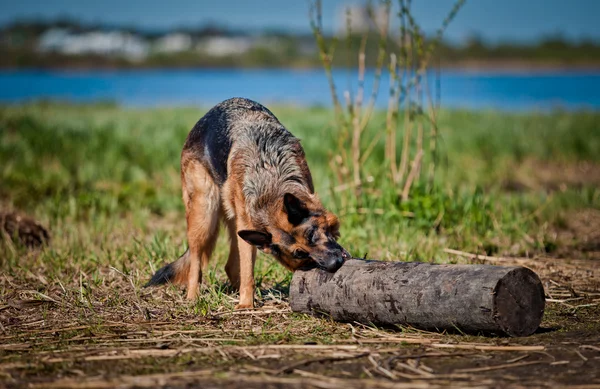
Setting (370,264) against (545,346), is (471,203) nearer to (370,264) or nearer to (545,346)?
(370,264)

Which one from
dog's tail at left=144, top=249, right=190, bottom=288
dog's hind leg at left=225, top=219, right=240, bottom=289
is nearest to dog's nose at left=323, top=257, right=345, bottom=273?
dog's hind leg at left=225, top=219, right=240, bottom=289

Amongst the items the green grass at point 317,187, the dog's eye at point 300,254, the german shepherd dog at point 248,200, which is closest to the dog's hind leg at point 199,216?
the german shepherd dog at point 248,200

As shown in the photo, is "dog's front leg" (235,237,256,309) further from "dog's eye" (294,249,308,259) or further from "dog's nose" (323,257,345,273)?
"dog's nose" (323,257,345,273)

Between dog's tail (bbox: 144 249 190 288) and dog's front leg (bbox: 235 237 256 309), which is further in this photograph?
dog's tail (bbox: 144 249 190 288)

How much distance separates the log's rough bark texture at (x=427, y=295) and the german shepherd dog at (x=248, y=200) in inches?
7.6

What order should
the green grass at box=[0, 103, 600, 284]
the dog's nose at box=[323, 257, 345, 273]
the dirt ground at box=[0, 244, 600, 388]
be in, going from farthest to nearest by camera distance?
1. the green grass at box=[0, 103, 600, 284]
2. the dog's nose at box=[323, 257, 345, 273]
3. the dirt ground at box=[0, 244, 600, 388]

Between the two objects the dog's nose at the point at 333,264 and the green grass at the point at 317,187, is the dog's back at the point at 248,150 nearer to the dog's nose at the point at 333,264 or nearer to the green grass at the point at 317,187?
the dog's nose at the point at 333,264

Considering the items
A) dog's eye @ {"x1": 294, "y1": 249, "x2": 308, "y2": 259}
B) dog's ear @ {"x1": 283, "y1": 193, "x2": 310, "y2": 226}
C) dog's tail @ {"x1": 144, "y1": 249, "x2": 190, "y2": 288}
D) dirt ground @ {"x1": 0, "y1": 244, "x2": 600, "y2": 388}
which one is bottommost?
dirt ground @ {"x1": 0, "y1": 244, "x2": 600, "y2": 388}

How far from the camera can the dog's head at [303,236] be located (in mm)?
5051

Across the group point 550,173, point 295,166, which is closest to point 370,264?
point 295,166

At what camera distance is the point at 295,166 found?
18.3 ft

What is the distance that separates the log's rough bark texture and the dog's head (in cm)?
16

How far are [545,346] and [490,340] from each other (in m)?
0.36

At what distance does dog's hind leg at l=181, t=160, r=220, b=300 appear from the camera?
608 centimetres
